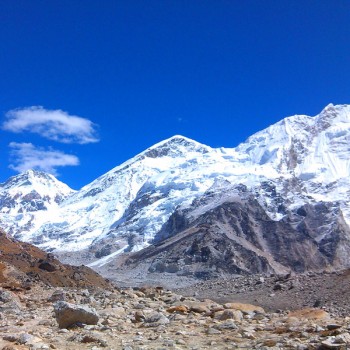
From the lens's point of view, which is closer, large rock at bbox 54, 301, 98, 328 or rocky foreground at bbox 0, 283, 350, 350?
rocky foreground at bbox 0, 283, 350, 350

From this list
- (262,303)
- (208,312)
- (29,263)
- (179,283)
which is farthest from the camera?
(179,283)

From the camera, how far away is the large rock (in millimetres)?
17938

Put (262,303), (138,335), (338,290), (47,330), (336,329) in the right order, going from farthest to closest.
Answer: (262,303) < (338,290) < (47,330) < (138,335) < (336,329)

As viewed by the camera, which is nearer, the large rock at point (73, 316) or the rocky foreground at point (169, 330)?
the rocky foreground at point (169, 330)

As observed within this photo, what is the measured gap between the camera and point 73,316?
18000mm

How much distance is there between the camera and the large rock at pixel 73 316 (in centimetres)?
1794

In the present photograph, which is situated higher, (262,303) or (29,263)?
(29,263)

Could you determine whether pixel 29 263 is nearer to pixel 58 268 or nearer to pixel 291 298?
pixel 58 268

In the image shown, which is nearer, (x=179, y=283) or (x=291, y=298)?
(x=291, y=298)

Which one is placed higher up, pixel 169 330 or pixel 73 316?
pixel 73 316

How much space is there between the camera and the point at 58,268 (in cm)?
9356

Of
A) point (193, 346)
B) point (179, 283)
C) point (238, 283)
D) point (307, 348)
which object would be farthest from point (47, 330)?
point (179, 283)

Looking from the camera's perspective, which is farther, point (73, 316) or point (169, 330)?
point (73, 316)

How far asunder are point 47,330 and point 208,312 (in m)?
6.56
